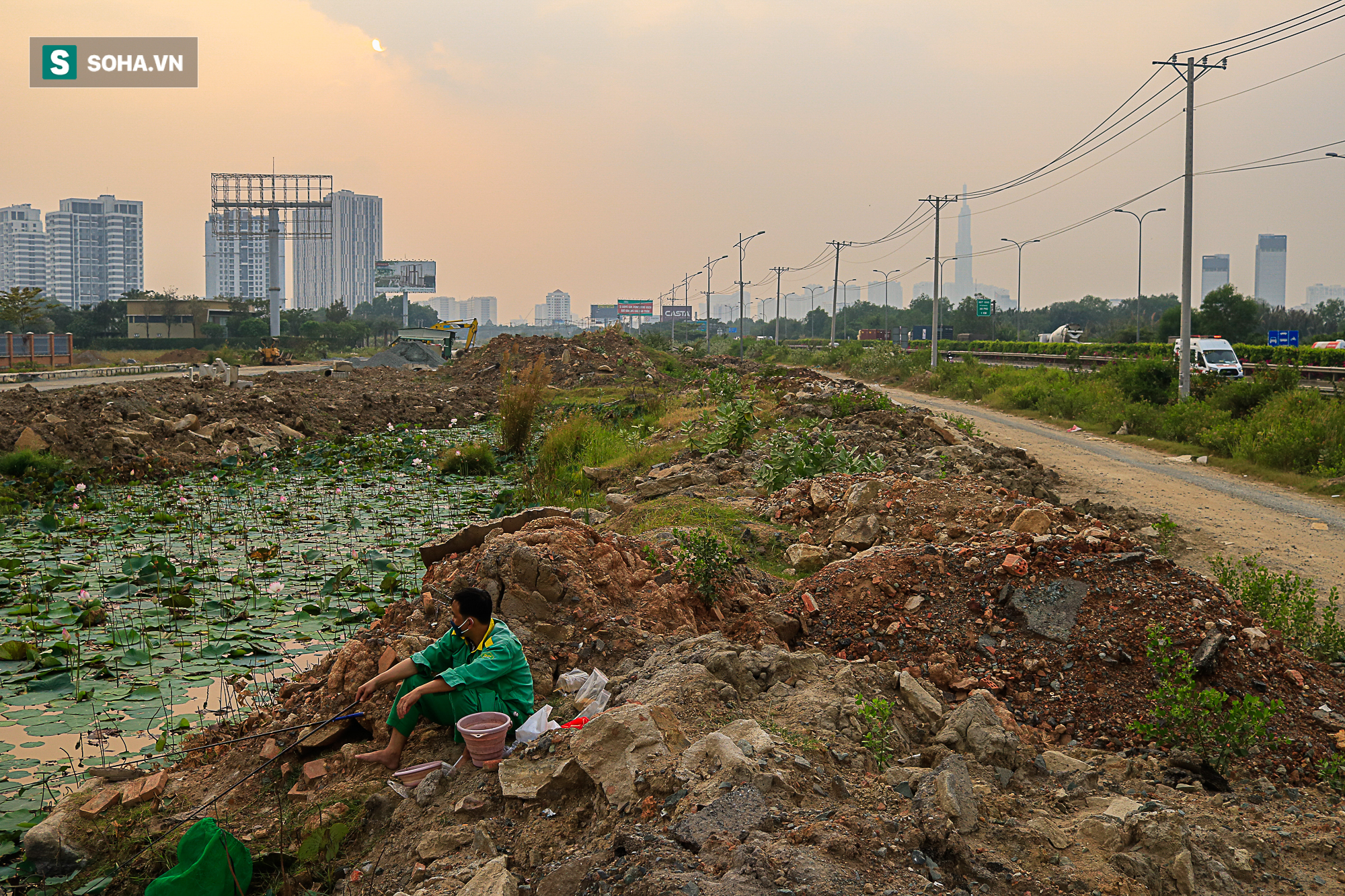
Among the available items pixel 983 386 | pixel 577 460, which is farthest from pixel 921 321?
pixel 577 460

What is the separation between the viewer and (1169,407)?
19344mm

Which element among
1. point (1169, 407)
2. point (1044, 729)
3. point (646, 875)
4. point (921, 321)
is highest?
point (921, 321)

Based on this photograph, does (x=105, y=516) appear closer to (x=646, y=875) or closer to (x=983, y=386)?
(x=646, y=875)

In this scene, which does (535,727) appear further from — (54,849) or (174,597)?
(174,597)

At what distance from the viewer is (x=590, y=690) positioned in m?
5.00

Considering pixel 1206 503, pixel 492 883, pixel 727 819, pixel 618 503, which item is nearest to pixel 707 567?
pixel 727 819

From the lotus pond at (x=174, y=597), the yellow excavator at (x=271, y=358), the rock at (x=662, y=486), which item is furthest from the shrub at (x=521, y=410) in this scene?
the yellow excavator at (x=271, y=358)

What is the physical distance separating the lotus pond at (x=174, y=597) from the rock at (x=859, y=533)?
170 inches

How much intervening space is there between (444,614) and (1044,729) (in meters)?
3.96

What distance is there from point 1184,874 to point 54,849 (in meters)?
4.98

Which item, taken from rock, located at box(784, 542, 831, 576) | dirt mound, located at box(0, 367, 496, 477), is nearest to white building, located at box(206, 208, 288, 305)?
dirt mound, located at box(0, 367, 496, 477)

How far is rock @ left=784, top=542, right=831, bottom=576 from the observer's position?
27.7 ft

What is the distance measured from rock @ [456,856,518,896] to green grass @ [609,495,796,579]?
5088 mm

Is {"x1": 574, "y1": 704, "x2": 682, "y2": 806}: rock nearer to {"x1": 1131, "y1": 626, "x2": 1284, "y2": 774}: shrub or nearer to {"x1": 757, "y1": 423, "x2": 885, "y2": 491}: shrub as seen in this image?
{"x1": 1131, "y1": 626, "x2": 1284, "y2": 774}: shrub
